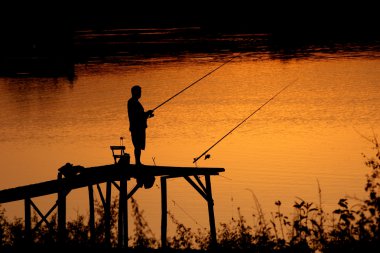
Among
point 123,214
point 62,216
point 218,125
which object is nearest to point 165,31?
point 218,125

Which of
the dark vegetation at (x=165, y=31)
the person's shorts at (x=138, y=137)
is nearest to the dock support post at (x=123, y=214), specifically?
the person's shorts at (x=138, y=137)

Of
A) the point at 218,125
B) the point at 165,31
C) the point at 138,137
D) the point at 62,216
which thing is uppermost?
the point at 165,31

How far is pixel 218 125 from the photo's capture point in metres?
42.4

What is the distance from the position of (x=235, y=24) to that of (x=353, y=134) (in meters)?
68.6

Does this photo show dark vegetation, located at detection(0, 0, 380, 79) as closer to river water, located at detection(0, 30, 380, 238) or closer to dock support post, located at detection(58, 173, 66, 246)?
river water, located at detection(0, 30, 380, 238)

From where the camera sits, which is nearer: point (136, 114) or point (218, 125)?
point (136, 114)

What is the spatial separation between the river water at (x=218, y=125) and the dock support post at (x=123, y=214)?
8.89ft

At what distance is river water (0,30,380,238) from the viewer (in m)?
28.5

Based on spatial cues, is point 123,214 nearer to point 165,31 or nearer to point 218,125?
point 218,125

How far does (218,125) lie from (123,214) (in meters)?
24.7

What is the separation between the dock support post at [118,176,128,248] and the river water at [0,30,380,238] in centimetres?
271

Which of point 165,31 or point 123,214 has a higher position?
point 165,31

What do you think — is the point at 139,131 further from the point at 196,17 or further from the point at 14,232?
the point at 196,17

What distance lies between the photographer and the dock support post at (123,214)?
Answer: 1659 centimetres
